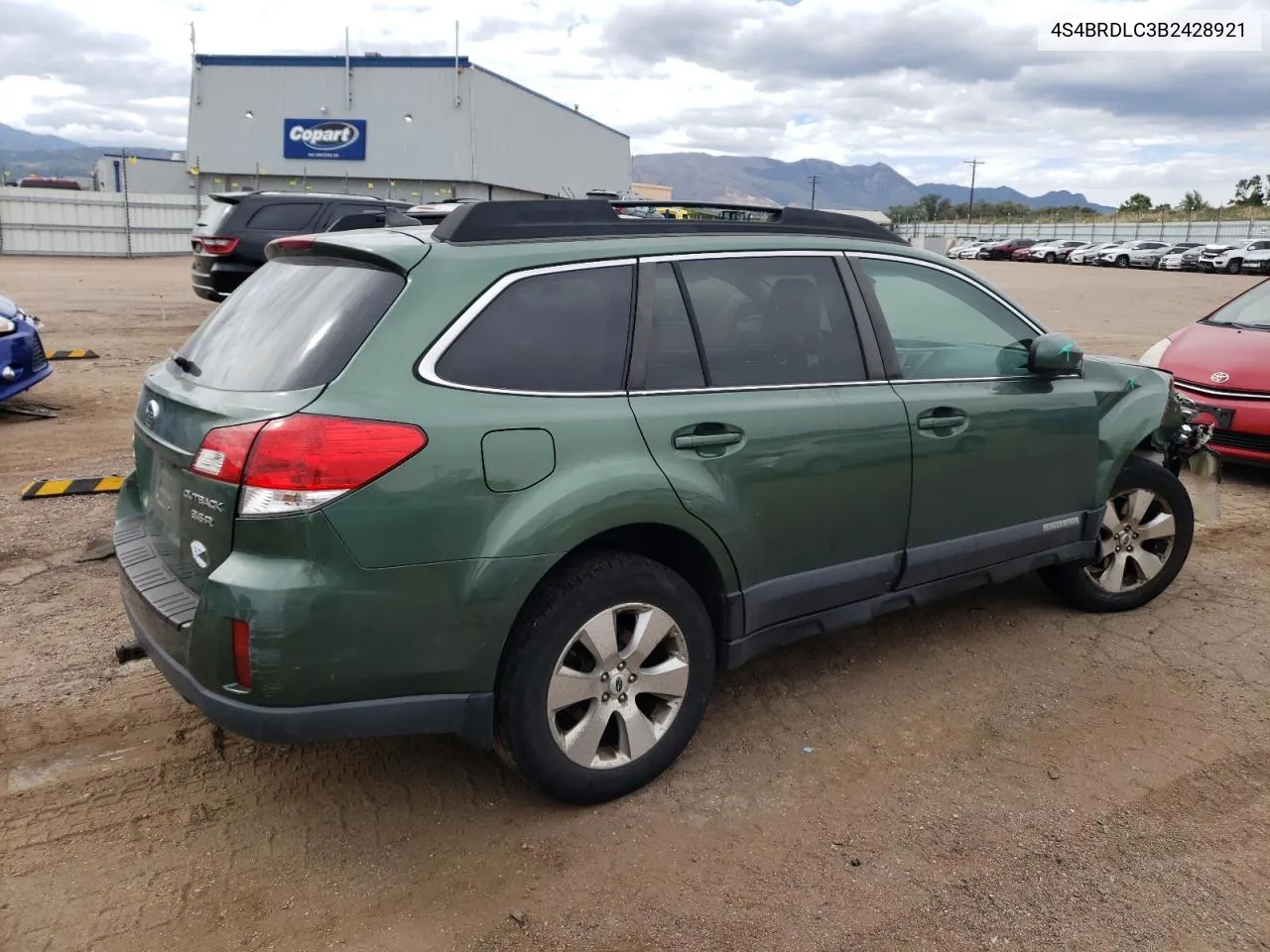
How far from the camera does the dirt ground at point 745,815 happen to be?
8.79 feet

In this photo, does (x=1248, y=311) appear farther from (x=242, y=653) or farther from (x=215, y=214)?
(x=215, y=214)

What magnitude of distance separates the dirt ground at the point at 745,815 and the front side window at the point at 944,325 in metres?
1.20

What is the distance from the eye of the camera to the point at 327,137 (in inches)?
1657

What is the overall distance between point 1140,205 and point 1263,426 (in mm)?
92553

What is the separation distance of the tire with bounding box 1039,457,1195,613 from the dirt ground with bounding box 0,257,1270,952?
0.15m

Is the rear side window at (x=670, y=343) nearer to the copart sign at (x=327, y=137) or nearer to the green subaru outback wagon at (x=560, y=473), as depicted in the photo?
the green subaru outback wagon at (x=560, y=473)

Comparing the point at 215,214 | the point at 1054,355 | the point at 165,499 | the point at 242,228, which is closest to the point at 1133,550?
the point at 1054,355

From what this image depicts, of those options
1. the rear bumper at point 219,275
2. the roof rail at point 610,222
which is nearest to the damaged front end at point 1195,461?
the roof rail at point 610,222

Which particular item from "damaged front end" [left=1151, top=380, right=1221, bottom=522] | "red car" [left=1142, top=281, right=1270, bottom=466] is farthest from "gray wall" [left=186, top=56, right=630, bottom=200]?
"damaged front end" [left=1151, top=380, right=1221, bottom=522]

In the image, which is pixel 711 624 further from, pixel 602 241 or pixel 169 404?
pixel 169 404

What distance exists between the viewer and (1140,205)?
289ft

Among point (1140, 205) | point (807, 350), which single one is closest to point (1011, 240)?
point (1140, 205)

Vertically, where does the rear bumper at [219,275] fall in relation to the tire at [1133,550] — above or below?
above

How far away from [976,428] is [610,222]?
160 centimetres
